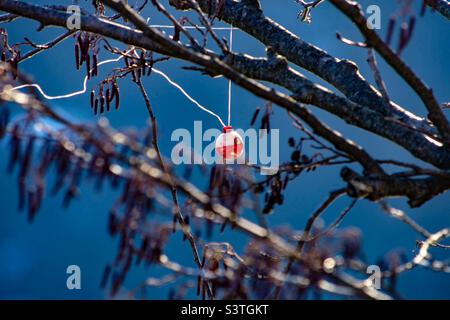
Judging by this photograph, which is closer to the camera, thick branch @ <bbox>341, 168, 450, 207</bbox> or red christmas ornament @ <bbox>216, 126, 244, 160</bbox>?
thick branch @ <bbox>341, 168, 450, 207</bbox>

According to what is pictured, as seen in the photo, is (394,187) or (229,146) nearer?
(394,187)

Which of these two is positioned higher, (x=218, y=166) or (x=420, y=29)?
(x=420, y=29)

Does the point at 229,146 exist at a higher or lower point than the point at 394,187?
higher

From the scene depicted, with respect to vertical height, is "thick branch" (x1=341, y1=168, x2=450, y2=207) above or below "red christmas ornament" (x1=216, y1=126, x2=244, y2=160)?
below

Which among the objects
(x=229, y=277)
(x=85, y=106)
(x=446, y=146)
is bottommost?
(x=229, y=277)

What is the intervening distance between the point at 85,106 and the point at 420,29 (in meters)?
3.46

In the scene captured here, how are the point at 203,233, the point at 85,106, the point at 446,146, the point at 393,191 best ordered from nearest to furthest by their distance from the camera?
the point at 203,233 → the point at 393,191 → the point at 446,146 → the point at 85,106

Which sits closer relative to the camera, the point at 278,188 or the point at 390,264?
the point at 390,264

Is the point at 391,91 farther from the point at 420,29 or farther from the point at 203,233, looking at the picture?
the point at 203,233

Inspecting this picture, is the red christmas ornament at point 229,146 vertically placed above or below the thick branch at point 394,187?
above

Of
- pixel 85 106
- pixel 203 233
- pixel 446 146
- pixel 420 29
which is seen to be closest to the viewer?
pixel 203 233

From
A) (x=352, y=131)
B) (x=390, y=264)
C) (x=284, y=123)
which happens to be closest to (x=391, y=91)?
(x=352, y=131)

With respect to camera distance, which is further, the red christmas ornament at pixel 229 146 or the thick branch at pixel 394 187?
the red christmas ornament at pixel 229 146

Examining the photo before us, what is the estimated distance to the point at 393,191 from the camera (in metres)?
1.69
